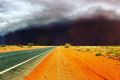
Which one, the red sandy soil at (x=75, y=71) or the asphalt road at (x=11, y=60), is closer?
the red sandy soil at (x=75, y=71)

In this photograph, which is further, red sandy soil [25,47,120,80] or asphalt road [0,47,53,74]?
asphalt road [0,47,53,74]

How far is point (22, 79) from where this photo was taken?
9836mm

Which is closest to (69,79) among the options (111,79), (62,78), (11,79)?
(62,78)

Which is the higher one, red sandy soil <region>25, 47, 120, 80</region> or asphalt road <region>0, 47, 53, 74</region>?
asphalt road <region>0, 47, 53, 74</region>

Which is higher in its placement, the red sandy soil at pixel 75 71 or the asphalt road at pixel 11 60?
the asphalt road at pixel 11 60

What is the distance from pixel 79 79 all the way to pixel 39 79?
6.37 ft

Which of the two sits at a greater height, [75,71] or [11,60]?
[11,60]

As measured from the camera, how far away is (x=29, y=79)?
9.86 meters

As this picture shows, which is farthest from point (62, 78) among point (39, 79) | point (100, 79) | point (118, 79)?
point (118, 79)

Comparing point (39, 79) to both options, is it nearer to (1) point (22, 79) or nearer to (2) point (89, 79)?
(1) point (22, 79)

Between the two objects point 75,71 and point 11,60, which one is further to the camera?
point 11,60

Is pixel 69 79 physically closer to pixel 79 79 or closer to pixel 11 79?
pixel 79 79

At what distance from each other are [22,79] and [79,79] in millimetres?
2739

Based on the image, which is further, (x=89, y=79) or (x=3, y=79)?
(x=89, y=79)
